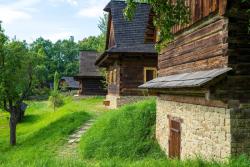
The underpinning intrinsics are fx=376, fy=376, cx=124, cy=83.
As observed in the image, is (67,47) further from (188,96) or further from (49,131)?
(188,96)

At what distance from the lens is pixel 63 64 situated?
3531 inches

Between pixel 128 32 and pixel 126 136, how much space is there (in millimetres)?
10662

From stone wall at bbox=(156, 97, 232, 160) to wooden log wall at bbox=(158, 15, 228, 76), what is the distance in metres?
1.16

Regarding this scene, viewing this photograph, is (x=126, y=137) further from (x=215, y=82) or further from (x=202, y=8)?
(x=215, y=82)

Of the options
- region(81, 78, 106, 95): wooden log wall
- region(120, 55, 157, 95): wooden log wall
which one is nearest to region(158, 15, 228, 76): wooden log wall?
region(120, 55, 157, 95): wooden log wall

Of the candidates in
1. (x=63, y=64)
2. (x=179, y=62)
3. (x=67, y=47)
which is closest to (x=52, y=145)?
(x=179, y=62)

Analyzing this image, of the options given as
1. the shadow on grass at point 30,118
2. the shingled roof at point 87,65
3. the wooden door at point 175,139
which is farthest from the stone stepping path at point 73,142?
the shingled roof at point 87,65

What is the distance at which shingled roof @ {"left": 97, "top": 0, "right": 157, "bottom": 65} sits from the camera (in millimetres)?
23719

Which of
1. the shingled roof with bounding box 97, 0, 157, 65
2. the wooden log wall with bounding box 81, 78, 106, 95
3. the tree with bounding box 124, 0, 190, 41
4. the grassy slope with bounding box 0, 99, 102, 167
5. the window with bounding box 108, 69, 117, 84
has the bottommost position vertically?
the grassy slope with bounding box 0, 99, 102, 167

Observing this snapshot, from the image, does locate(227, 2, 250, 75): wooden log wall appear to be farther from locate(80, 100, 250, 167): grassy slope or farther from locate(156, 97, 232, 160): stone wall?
locate(80, 100, 250, 167): grassy slope

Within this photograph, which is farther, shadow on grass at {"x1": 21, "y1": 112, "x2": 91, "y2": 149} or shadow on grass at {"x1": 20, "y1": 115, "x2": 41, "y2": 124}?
shadow on grass at {"x1": 20, "y1": 115, "x2": 41, "y2": 124}

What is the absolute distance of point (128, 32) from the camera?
2472cm

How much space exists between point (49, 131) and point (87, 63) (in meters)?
22.1

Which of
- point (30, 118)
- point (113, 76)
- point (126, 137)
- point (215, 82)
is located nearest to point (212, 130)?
point (215, 82)
